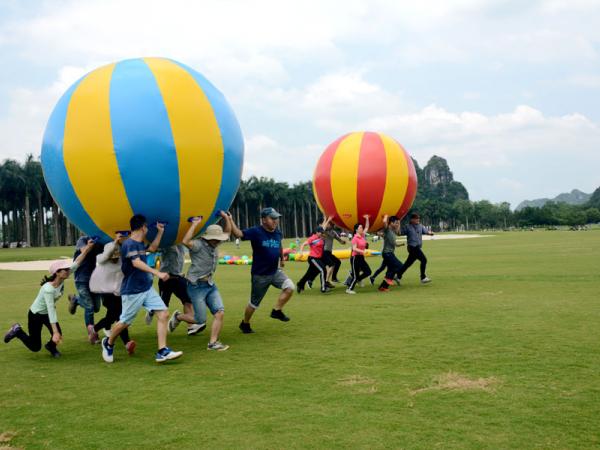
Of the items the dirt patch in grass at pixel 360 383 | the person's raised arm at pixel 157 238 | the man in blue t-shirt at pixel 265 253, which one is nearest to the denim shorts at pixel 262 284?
the man in blue t-shirt at pixel 265 253

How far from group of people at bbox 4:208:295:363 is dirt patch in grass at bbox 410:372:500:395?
105 inches

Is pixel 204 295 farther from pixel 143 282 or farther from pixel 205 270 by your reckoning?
pixel 143 282

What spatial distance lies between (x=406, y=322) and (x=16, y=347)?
5.19 metres

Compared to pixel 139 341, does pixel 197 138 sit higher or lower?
higher

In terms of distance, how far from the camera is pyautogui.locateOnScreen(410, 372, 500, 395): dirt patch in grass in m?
4.79

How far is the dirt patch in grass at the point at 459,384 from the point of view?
479 cm

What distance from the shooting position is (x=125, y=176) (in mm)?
5871

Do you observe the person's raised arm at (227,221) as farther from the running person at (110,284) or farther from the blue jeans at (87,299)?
the blue jeans at (87,299)

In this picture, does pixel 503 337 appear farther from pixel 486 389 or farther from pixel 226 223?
pixel 226 223

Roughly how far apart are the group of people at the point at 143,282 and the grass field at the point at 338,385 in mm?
275

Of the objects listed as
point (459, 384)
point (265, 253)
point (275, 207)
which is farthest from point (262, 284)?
point (275, 207)

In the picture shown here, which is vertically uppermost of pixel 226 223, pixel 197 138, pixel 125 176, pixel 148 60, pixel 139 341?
pixel 148 60

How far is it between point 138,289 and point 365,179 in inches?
221

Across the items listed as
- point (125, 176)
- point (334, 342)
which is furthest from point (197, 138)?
point (334, 342)
